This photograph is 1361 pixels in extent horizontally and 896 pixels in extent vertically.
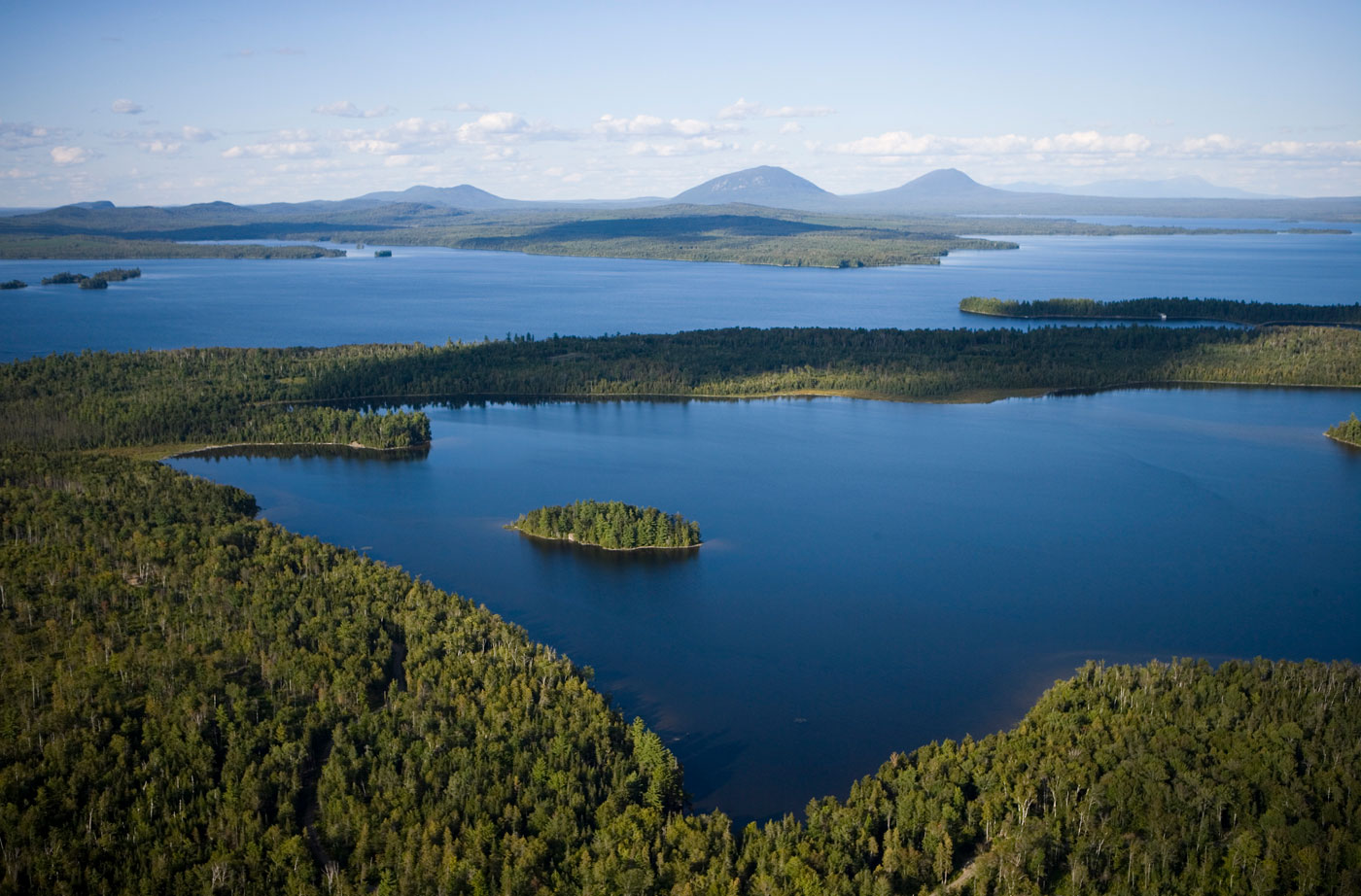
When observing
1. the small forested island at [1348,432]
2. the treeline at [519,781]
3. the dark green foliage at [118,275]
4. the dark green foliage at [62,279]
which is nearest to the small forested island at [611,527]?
the treeline at [519,781]

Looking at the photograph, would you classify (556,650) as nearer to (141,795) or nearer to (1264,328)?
(141,795)

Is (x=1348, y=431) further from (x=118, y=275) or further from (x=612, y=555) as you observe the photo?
(x=118, y=275)

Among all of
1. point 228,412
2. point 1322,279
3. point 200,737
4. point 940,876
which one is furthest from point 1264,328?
point 200,737

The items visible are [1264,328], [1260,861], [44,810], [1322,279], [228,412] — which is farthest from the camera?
[1322,279]

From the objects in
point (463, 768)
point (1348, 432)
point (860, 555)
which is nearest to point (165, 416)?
point (860, 555)

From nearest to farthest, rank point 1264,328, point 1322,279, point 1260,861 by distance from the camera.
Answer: point 1260,861, point 1264,328, point 1322,279

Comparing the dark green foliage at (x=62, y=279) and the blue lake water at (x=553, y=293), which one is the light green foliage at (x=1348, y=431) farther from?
the dark green foliage at (x=62, y=279)

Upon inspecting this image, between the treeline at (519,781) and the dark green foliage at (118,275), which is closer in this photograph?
the treeline at (519,781)

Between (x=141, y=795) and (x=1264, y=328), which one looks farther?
(x=1264, y=328)
